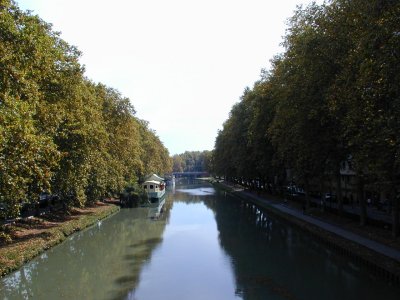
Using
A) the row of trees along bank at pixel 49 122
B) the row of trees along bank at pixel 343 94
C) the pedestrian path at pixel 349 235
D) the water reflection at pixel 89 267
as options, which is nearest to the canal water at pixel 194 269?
the water reflection at pixel 89 267

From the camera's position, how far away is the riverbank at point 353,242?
22344 millimetres

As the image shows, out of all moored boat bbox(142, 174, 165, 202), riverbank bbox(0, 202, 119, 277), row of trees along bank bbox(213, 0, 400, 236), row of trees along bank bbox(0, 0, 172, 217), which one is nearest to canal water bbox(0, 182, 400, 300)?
riverbank bbox(0, 202, 119, 277)

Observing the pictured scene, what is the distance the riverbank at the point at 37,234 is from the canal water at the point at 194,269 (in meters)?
0.61

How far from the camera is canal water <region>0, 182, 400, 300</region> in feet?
68.0

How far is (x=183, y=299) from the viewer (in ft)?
65.3

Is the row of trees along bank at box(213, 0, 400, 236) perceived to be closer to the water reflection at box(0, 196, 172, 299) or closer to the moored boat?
the water reflection at box(0, 196, 172, 299)

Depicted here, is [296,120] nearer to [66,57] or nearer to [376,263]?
[376,263]

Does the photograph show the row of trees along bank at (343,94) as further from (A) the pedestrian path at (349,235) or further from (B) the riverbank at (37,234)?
(B) the riverbank at (37,234)

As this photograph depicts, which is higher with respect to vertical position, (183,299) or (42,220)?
(42,220)

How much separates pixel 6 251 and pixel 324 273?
60.0 feet

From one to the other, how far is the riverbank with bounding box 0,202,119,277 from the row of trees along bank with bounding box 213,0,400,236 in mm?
19185

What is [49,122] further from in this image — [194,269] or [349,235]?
[349,235]

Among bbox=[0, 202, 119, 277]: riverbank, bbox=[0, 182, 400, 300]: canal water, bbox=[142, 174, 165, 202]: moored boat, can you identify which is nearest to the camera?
bbox=[0, 182, 400, 300]: canal water

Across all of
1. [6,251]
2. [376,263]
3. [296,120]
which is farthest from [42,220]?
[376,263]
